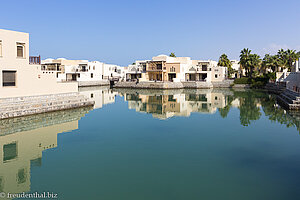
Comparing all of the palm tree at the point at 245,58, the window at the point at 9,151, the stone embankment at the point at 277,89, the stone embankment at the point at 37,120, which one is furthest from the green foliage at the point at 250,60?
the window at the point at 9,151

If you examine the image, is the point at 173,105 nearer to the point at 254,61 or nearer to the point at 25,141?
the point at 25,141

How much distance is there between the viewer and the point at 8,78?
21656 mm

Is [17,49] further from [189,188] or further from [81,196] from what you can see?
[189,188]

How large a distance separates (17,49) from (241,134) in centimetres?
1936

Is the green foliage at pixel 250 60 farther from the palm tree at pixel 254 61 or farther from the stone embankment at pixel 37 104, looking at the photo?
the stone embankment at pixel 37 104

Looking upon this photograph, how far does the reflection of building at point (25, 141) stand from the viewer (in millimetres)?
9594

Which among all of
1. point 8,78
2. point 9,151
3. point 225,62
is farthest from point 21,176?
point 225,62

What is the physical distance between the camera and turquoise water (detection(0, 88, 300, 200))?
8.60m

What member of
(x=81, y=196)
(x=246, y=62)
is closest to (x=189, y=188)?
(x=81, y=196)

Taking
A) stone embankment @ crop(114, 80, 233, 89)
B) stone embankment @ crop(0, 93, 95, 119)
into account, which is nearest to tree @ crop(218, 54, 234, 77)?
stone embankment @ crop(114, 80, 233, 89)

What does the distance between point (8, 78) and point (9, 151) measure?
10.8 m

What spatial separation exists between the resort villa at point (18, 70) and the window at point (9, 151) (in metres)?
8.22

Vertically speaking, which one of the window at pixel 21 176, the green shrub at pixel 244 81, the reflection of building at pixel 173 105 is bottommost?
the window at pixel 21 176

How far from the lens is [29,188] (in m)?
8.69
